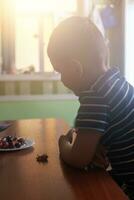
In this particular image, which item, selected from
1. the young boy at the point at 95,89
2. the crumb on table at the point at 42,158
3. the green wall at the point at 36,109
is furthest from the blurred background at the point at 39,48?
the young boy at the point at 95,89

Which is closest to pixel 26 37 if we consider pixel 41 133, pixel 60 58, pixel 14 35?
pixel 14 35

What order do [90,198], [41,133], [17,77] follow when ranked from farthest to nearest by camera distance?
[17,77] → [41,133] → [90,198]

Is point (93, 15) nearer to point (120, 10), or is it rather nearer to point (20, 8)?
point (120, 10)

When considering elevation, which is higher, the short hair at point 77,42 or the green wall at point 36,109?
the short hair at point 77,42

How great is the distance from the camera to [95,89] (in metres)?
1.08

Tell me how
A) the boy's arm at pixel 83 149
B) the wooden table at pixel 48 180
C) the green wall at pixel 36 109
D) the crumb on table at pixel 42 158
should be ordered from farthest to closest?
the green wall at pixel 36 109 < the crumb on table at pixel 42 158 < the boy's arm at pixel 83 149 < the wooden table at pixel 48 180

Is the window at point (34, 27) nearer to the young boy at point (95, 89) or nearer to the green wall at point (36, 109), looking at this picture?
the green wall at point (36, 109)

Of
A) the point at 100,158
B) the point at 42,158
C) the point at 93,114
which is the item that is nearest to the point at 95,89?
the point at 93,114

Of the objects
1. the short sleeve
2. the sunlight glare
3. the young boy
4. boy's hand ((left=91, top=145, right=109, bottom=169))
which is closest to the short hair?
the young boy

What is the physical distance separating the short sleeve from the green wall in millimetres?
2345

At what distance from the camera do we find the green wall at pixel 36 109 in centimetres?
338

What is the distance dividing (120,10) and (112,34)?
23cm

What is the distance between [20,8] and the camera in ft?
11.4

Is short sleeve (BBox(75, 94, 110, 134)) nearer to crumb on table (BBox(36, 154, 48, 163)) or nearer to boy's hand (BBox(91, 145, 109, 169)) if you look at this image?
boy's hand (BBox(91, 145, 109, 169))
